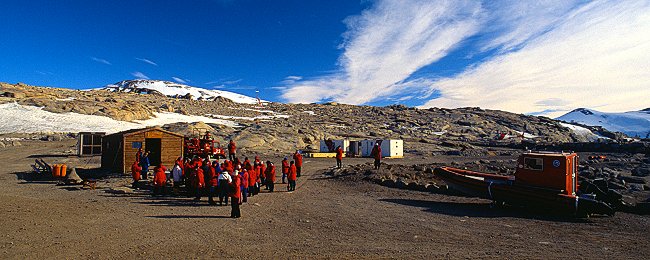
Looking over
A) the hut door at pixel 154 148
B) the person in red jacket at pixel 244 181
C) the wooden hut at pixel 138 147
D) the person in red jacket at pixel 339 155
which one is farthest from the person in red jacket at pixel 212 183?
the person in red jacket at pixel 339 155

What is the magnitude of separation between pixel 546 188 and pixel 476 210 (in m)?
2.50

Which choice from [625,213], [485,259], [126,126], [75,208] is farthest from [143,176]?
[126,126]

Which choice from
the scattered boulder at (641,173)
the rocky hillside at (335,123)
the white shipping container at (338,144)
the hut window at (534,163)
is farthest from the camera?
the rocky hillside at (335,123)

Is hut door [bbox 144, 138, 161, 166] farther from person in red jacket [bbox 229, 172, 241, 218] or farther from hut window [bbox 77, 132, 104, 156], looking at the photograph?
person in red jacket [bbox 229, 172, 241, 218]

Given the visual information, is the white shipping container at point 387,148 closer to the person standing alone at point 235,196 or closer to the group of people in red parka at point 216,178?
the group of people in red parka at point 216,178

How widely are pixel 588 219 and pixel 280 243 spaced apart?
10401 mm

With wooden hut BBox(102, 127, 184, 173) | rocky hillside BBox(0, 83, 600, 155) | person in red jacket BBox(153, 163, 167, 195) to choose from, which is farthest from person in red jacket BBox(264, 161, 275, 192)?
rocky hillside BBox(0, 83, 600, 155)

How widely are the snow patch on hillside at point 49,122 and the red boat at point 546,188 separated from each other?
158ft

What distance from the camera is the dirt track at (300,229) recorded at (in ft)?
28.2

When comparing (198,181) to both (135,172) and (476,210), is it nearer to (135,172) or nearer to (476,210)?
(135,172)

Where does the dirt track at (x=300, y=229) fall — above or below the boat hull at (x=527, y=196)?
below

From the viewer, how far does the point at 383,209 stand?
13.9 m

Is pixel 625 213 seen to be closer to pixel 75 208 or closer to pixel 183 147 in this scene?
pixel 75 208

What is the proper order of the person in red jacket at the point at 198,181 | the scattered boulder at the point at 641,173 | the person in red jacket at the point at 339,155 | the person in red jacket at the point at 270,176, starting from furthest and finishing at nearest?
the person in red jacket at the point at 339,155 → the scattered boulder at the point at 641,173 → the person in red jacket at the point at 270,176 → the person in red jacket at the point at 198,181
